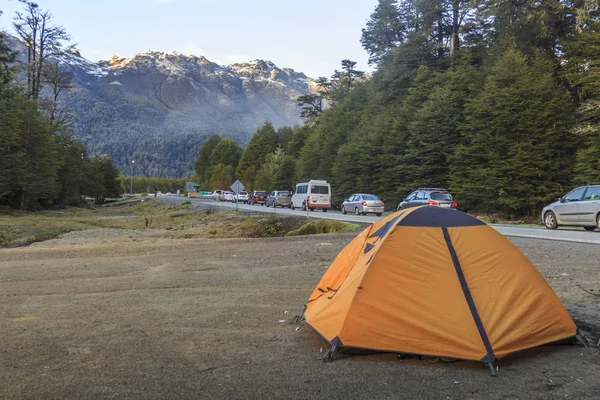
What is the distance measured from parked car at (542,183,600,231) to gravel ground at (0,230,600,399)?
7157mm

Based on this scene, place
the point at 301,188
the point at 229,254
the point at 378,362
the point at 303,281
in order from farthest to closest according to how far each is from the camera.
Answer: the point at 301,188 < the point at 229,254 < the point at 303,281 < the point at 378,362

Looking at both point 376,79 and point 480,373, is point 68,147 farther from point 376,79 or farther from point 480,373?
point 480,373

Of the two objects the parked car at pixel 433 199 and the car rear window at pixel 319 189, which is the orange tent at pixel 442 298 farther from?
the car rear window at pixel 319 189

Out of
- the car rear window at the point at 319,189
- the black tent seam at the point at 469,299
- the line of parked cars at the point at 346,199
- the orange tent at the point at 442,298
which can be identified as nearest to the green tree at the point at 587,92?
the line of parked cars at the point at 346,199

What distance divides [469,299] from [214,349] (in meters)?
2.73

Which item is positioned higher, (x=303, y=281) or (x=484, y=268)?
(x=484, y=268)

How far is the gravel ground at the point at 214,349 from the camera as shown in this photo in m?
3.78

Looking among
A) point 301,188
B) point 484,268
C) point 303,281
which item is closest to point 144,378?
point 484,268

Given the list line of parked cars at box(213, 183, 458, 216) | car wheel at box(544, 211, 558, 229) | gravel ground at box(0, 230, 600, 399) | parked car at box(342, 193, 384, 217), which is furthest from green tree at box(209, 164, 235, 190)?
gravel ground at box(0, 230, 600, 399)

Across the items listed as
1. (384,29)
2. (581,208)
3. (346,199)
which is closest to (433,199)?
(581,208)

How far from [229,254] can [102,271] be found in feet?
12.4

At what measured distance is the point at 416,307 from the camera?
455cm

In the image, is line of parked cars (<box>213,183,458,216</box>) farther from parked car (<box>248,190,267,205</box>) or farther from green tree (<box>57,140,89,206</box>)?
green tree (<box>57,140,89,206</box>)

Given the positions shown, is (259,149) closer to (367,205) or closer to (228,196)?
(228,196)
